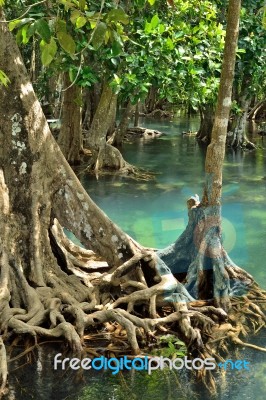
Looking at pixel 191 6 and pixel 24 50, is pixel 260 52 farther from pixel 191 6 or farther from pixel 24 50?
pixel 24 50

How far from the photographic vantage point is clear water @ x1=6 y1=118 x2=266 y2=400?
520 centimetres

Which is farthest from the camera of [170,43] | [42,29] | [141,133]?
[141,133]

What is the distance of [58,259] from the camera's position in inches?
276

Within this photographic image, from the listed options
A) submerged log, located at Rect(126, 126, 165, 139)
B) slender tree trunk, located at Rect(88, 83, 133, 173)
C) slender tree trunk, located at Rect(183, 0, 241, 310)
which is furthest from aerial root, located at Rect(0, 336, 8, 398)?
submerged log, located at Rect(126, 126, 165, 139)

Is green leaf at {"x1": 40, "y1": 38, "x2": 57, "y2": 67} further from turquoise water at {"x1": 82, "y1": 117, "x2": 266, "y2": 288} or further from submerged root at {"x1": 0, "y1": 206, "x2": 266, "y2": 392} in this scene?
turquoise water at {"x1": 82, "y1": 117, "x2": 266, "y2": 288}

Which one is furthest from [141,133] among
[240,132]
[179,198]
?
[179,198]

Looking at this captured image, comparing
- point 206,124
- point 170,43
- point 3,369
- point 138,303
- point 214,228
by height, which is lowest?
point 3,369

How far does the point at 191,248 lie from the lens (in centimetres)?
737

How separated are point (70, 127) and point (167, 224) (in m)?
5.80

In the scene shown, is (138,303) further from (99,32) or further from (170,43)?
(170,43)

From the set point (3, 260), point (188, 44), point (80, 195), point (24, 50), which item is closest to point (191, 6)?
point (188, 44)

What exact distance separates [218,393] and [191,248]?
2.41 meters

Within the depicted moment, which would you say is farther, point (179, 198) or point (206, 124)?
point (206, 124)

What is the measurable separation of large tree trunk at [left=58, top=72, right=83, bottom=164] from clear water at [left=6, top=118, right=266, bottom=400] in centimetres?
150
